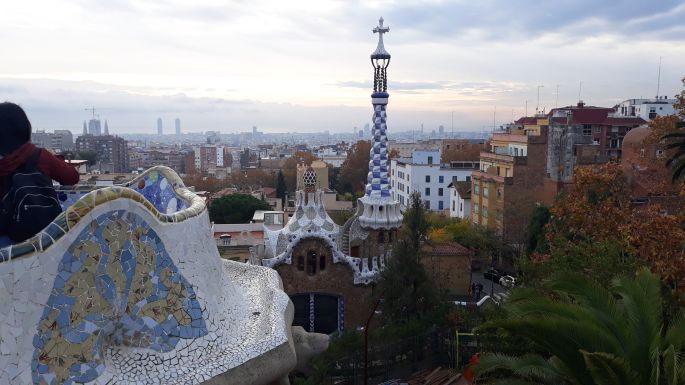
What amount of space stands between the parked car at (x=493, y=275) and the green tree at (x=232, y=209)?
42.1 ft

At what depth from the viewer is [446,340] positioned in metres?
12.1

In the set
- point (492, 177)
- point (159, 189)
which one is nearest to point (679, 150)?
point (159, 189)

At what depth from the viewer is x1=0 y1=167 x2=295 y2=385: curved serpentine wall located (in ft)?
14.8

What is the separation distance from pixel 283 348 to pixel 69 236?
95.3 inches

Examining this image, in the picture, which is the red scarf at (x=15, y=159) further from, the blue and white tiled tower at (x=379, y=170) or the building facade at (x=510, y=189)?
the building facade at (x=510, y=189)

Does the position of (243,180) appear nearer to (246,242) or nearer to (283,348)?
(246,242)

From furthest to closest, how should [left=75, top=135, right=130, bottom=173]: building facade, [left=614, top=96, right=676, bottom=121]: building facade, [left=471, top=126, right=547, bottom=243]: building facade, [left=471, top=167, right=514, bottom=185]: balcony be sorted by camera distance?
1. [left=75, top=135, right=130, bottom=173]: building facade
2. [left=614, top=96, right=676, bottom=121]: building facade
3. [left=471, top=167, right=514, bottom=185]: balcony
4. [left=471, top=126, right=547, bottom=243]: building facade

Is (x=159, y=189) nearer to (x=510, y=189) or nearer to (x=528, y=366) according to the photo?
(x=528, y=366)

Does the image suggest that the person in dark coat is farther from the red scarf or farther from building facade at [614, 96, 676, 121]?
building facade at [614, 96, 676, 121]

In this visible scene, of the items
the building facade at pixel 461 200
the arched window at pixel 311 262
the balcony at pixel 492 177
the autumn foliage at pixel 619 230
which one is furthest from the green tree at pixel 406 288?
the building facade at pixel 461 200

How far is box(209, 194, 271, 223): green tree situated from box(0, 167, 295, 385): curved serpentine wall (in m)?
23.9

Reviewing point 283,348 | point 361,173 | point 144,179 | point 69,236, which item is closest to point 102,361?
point 69,236

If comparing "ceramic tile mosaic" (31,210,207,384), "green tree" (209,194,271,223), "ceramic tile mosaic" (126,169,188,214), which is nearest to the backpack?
"ceramic tile mosaic" (31,210,207,384)

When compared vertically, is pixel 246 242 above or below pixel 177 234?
below
